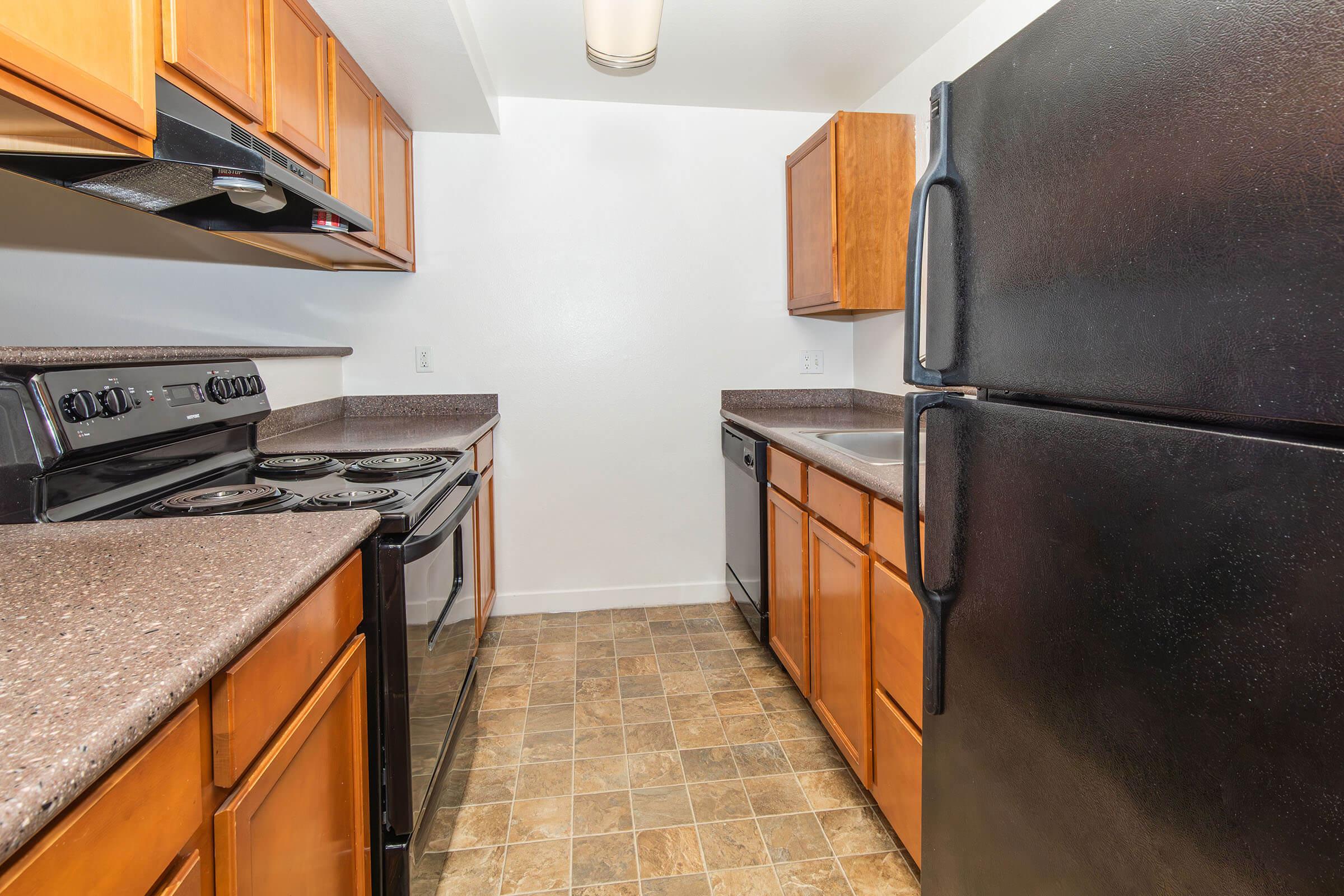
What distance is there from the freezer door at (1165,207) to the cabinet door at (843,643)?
957 millimetres

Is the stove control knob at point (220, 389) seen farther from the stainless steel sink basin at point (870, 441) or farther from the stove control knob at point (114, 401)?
the stainless steel sink basin at point (870, 441)

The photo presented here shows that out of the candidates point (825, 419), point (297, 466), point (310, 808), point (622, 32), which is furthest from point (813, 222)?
point (310, 808)

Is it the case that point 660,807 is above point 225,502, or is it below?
below

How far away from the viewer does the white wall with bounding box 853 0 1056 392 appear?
2.07m

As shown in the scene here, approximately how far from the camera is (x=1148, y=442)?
56 cm

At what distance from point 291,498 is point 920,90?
8.39 feet

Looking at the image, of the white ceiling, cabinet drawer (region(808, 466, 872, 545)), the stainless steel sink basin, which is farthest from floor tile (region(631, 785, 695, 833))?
the white ceiling

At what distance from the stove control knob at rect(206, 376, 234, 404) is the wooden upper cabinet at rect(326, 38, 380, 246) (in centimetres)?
57

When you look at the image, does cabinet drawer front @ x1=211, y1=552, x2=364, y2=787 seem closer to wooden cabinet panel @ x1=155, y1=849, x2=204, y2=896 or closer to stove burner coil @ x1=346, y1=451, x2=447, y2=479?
wooden cabinet panel @ x1=155, y1=849, x2=204, y2=896

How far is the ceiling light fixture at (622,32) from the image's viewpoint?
1842 mm

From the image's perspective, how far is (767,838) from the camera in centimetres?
161

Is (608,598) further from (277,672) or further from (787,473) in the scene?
(277,672)

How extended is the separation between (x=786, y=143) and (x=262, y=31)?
2177 mm

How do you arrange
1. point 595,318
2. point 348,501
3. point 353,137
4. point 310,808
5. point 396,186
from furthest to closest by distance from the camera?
point 595,318 → point 396,186 → point 353,137 → point 348,501 → point 310,808
